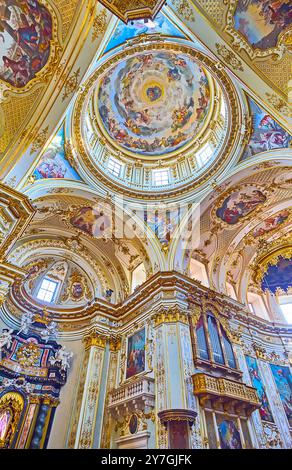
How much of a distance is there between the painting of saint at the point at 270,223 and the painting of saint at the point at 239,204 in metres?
1.48

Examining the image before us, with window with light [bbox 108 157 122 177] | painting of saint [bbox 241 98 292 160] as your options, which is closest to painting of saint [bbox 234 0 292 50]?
painting of saint [bbox 241 98 292 160]

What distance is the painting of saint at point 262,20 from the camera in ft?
24.0

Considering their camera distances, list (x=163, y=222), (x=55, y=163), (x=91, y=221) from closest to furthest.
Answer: (x=55, y=163) < (x=163, y=222) < (x=91, y=221)

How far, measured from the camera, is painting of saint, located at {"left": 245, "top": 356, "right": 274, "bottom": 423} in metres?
11.6

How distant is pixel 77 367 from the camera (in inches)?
526

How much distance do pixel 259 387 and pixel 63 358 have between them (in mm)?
9150

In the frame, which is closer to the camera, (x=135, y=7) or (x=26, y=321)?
(x=135, y=7)

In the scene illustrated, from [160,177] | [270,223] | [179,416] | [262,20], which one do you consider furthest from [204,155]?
[179,416]

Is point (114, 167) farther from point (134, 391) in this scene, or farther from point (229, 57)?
point (134, 391)

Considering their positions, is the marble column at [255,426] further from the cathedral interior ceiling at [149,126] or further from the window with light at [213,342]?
the cathedral interior ceiling at [149,126]

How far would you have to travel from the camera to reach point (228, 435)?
9.63 metres

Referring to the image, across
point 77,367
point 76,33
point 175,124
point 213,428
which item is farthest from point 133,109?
point 213,428

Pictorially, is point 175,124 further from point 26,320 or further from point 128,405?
point 128,405

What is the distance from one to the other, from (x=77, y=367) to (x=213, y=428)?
22.5 feet
